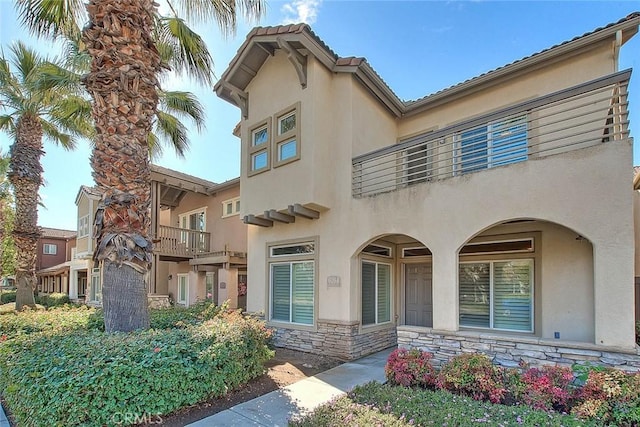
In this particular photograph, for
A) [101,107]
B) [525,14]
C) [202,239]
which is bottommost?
[202,239]

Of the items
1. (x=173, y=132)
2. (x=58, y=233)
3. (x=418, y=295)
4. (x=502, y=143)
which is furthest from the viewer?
(x=58, y=233)

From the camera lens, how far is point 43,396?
189 inches

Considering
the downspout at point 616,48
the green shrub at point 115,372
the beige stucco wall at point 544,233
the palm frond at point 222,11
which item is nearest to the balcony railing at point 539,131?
the beige stucco wall at point 544,233

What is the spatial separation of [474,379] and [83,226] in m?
23.0

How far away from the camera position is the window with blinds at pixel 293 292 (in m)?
10.3

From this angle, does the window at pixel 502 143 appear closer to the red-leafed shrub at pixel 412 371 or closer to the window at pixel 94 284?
the red-leafed shrub at pixel 412 371

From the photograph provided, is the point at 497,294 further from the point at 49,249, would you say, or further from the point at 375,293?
the point at 49,249

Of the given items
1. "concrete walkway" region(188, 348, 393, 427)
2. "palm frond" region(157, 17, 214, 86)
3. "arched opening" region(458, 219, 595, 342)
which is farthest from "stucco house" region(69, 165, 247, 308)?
"arched opening" region(458, 219, 595, 342)

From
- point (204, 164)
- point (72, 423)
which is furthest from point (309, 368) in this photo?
point (204, 164)

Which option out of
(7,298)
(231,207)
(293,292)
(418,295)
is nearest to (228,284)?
(231,207)

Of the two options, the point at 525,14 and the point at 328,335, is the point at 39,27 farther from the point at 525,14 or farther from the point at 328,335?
the point at 525,14

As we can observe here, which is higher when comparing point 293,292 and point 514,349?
point 293,292

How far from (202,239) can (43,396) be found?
13.7 metres

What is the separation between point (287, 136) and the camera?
10359 millimetres
